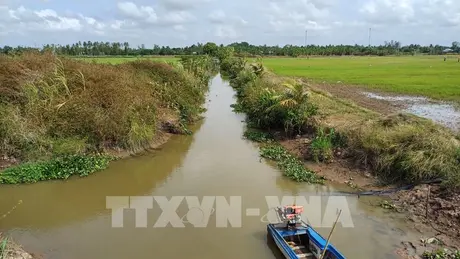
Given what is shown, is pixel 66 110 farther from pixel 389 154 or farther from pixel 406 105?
pixel 406 105

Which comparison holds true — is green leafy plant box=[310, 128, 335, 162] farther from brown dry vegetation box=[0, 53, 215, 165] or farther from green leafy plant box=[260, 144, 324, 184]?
brown dry vegetation box=[0, 53, 215, 165]

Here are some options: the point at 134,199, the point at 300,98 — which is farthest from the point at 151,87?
the point at 134,199

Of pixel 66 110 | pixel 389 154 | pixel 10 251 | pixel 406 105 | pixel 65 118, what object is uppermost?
pixel 66 110

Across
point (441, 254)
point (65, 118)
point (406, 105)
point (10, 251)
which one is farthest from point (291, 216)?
point (406, 105)

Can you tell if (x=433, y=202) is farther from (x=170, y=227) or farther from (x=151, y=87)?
(x=151, y=87)

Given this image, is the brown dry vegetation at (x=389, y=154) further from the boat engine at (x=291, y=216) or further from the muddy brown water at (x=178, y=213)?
the boat engine at (x=291, y=216)

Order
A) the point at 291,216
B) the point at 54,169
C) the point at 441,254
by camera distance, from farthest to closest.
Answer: the point at 54,169 → the point at 291,216 → the point at 441,254

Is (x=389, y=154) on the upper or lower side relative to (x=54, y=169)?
upper

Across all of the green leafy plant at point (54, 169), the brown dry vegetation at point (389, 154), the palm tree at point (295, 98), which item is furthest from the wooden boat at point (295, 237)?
the palm tree at point (295, 98)
